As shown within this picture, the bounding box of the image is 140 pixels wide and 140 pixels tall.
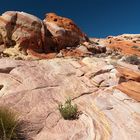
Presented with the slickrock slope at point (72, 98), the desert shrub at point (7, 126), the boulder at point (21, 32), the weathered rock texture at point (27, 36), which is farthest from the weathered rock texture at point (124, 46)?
the desert shrub at point (7, 126)

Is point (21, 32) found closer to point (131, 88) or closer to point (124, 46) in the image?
point (131, 88)

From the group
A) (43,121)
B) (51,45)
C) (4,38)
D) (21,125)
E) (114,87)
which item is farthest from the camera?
(51,45)

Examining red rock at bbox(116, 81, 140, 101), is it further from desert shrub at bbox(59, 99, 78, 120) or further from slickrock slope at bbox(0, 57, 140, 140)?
desert shrub at bbox(59, 99, 78, 120)

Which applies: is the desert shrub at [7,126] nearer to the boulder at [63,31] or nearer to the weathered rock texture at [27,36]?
the weathered rock texture at [27,36]

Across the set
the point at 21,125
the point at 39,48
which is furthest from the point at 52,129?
the point at 39,48

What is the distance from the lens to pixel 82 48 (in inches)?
1078

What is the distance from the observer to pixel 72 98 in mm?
11586

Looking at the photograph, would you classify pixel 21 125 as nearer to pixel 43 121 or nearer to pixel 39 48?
pixel 43 121

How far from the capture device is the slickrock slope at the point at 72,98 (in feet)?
30.4

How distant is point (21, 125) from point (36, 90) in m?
2.78

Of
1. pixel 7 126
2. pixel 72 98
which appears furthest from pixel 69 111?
pixel 7 126

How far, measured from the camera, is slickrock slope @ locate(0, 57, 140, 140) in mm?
9273

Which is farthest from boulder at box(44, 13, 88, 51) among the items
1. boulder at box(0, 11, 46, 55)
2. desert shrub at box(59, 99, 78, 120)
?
desert shrub at box(59, 99, 78, 120)

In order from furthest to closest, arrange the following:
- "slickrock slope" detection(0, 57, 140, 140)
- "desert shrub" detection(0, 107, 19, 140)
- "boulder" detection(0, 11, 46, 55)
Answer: "boulder" detection(0, 11, 46, 55) → "slickrock slope" detection(0, 57, 140, 140) → "desert shrub" detection(0, 107, 19, 140)
